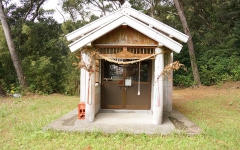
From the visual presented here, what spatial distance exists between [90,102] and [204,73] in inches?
515

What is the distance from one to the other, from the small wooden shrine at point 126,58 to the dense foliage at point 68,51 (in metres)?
6.57

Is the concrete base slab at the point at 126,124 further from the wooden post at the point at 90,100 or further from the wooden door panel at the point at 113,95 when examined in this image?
the wooden door panel at the point at 113,95

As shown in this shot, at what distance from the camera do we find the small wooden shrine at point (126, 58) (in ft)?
18.4

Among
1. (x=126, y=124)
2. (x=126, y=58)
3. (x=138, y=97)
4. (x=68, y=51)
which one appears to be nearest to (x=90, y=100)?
(x=126, y=124)

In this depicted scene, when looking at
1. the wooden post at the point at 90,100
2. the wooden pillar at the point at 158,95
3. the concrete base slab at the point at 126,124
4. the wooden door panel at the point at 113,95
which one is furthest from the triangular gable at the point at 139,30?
the wooden door panel at the point at 113,95

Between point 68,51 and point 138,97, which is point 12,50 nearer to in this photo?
point 68,51

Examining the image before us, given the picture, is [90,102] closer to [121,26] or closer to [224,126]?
[121,26]

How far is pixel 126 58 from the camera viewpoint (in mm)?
5938

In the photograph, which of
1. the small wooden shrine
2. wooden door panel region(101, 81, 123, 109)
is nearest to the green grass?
the small wooden shrine

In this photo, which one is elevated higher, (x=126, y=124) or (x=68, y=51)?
(x=68, y=51)

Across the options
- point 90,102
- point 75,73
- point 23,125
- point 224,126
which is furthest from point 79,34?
point 75,73

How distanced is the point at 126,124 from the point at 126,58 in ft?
6.60

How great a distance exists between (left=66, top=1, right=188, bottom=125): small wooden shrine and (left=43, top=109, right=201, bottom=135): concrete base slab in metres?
0.33

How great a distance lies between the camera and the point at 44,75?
13781mm
